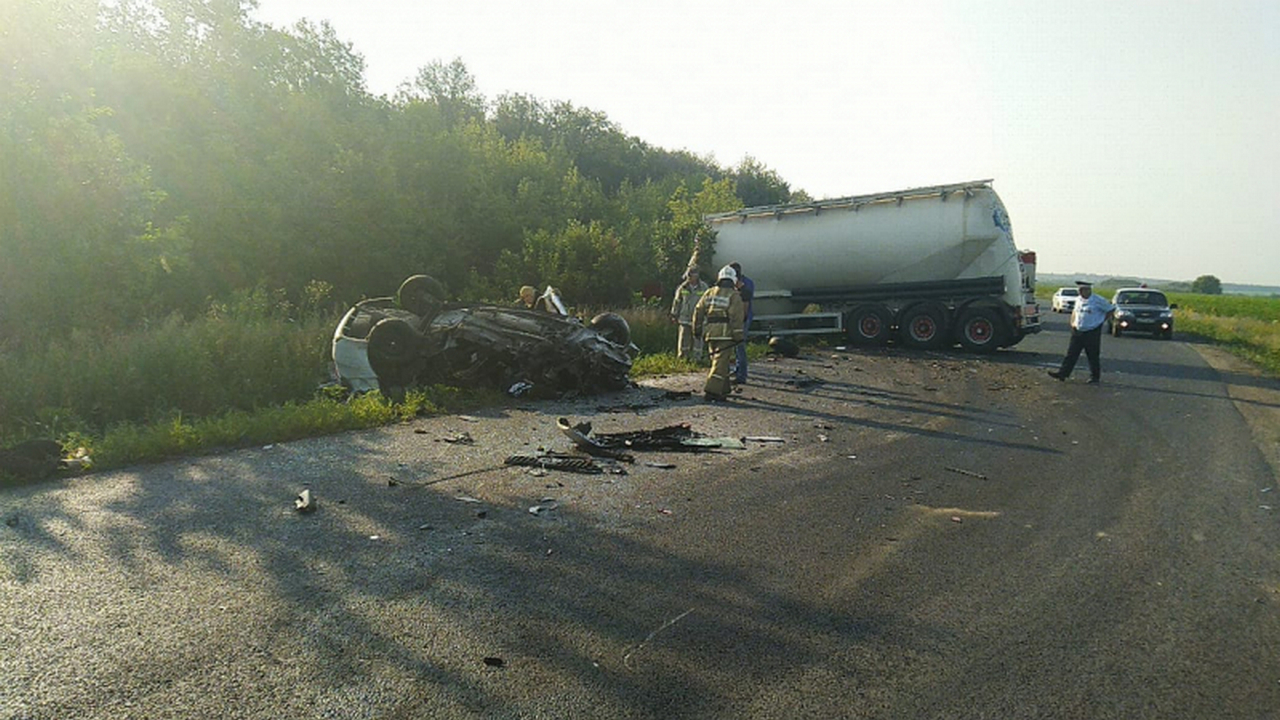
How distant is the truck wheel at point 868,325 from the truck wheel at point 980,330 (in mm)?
1999

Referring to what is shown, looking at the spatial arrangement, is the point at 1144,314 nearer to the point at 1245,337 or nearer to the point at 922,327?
the point at 1245,337

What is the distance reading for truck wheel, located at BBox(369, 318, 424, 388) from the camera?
10.7 metres

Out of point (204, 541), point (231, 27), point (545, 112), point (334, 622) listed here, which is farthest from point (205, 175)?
point (545, 112)

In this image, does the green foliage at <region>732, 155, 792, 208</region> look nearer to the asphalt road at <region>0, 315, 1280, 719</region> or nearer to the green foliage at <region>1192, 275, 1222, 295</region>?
the asphalt road at <region>0, 315, 1280, 719</region>

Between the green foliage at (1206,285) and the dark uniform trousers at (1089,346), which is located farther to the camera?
the green foliage at (1206,285)

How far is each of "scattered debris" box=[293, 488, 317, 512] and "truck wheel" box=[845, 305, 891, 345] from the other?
17243mm

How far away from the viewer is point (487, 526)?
16.8 feet

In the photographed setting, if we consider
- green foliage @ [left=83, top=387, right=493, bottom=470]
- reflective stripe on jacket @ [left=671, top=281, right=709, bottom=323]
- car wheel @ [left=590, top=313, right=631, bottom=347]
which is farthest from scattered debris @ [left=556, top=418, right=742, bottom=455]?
reflective stripe on jacket @ [left=671, top=281, right=709, bottom=323]

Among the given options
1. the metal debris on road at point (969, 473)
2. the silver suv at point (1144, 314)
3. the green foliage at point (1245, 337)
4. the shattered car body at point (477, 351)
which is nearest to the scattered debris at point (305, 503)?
the shattered car body at point (477, 351)

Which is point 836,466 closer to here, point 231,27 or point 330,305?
point 330,305

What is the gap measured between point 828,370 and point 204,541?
12477 millimetres

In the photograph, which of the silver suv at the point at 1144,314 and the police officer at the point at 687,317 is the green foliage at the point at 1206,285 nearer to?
the silver suv at the point at 1144,314

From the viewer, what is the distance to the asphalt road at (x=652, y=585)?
309 centimetres

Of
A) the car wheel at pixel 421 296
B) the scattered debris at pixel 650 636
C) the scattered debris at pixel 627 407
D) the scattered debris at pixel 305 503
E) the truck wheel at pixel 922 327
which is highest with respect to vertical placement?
the car wheel at pixel 421 296
